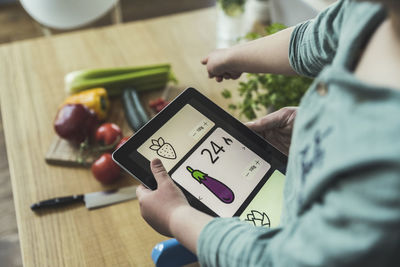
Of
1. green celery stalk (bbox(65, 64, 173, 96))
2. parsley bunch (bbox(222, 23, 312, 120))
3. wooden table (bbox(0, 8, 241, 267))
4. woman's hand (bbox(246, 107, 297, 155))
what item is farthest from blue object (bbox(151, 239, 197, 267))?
green celery stalk (bbox(65, 64, 173, 96))

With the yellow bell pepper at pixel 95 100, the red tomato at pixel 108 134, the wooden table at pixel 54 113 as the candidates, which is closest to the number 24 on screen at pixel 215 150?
the wooden table at pixel 54 113

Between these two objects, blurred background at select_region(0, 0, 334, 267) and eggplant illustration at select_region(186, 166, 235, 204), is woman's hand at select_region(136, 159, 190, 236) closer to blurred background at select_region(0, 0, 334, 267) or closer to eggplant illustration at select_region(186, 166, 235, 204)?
eggplant illustration at select_region(186, 166, 235, 204)

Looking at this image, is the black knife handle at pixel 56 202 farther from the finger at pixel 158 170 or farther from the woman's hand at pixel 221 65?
the woman's hand at pixel 221 65

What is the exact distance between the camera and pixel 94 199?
891mm

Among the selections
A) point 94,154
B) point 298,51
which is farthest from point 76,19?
point 298,51

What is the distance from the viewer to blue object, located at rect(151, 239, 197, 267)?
0.72 meters

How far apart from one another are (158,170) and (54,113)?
0.57 meters

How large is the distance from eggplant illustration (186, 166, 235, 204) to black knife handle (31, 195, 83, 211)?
33 centimetres

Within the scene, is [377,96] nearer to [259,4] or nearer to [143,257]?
[143,257]

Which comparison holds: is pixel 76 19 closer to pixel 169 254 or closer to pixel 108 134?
pixel 108 134

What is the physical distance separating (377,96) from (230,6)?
919 mm

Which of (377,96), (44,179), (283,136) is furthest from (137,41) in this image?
(377,96)

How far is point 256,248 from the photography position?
51cm

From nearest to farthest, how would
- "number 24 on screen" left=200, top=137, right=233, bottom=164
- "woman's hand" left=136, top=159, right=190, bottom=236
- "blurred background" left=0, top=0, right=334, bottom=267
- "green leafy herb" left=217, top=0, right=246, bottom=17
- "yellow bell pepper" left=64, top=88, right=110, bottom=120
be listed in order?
"woman's hand" left=136, top=159, right=190, bottom=236
"number 24 on screen" left=200, top=137, right=233, bottom=164
"blurred background" left=0, top=0, right=334, bottom=267
"yellow bell pepper" left=64, top=88, right=110, bottom=120
"green leafy herb" left=217, top=0, right=246, bottom=17
